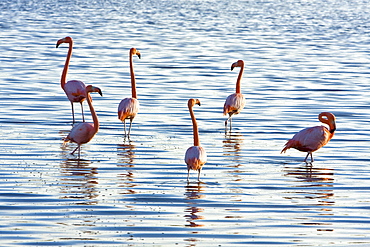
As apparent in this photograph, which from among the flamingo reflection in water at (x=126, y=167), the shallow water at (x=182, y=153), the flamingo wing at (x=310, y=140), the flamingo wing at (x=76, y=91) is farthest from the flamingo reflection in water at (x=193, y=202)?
the flamingo wing at (x=76, y=91)

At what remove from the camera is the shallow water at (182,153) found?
708 cm

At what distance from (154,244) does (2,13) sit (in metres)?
35.0

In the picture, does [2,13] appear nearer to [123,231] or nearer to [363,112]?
[363,112]

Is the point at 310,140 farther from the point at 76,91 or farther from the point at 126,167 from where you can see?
the point at 76,91

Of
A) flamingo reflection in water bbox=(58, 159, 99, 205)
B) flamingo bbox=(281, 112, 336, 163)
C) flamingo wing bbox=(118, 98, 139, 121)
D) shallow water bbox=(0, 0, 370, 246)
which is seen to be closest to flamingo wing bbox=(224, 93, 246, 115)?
shallow water bbox=(0, 0, 370, 246)

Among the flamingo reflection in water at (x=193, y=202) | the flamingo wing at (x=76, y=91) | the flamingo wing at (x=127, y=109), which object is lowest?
the flamingo reflection in water at (x=193, y=202)

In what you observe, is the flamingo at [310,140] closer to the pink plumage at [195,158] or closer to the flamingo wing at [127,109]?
the pink plumage at [195,158]

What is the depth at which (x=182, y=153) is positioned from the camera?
405 inches

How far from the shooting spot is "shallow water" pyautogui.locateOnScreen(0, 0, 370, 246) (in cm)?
708

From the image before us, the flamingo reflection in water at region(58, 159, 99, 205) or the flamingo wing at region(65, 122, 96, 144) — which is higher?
the flamingo wing at region(65, 122, 96, 144)

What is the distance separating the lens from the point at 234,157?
33.4 ft

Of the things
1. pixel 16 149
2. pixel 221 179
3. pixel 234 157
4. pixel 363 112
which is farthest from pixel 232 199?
pixel 363 112

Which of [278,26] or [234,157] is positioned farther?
[278,26]

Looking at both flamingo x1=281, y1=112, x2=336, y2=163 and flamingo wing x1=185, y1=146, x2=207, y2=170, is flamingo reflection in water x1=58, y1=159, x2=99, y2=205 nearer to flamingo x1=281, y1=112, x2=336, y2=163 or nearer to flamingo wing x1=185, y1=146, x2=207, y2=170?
flamingo wing x1=185, y1=146, x2=207, y2=170
